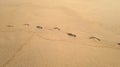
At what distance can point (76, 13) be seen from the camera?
2.06 meters

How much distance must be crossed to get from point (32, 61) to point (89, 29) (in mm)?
710

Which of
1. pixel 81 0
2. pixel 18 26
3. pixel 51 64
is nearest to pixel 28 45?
pixel 51 64

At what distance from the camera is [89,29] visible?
5.57 feet

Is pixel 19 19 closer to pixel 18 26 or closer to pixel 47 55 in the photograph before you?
pixel 18 26

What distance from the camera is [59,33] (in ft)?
5.20

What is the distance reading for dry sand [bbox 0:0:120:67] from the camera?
48.2 inches

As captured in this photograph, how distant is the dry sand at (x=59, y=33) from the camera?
122cm

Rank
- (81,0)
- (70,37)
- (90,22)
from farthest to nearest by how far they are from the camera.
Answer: (81,0), (90,22), (70,37)

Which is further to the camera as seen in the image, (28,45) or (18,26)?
(18,26)

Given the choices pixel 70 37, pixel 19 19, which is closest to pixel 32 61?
pixel 70 37

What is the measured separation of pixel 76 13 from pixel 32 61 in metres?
1.02

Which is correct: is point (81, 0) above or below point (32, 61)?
above

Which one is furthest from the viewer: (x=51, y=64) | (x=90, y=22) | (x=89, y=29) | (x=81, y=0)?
(x=81, y=0)

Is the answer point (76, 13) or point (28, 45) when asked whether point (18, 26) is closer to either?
point (28, 45)
